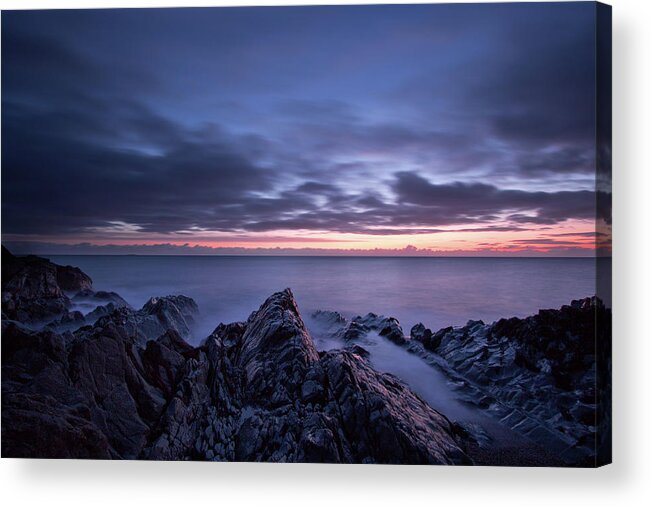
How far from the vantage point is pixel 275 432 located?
2.86 m

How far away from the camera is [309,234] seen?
10.3 ft

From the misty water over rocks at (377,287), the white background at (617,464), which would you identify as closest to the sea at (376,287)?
the misty water over rocks at (377,287)

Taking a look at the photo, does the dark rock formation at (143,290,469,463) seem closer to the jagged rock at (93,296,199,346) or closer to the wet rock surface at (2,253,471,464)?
the wet rock surface at (2,253,471,464)

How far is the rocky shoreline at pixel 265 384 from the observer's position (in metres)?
2.80

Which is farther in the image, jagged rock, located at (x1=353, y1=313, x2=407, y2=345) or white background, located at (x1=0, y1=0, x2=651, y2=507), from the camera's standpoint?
jagged rock, located at (x1=353, y1=313, x2=407, y2=345)

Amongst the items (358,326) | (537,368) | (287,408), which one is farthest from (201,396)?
(537,368)

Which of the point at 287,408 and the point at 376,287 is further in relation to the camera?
the point at 376,287

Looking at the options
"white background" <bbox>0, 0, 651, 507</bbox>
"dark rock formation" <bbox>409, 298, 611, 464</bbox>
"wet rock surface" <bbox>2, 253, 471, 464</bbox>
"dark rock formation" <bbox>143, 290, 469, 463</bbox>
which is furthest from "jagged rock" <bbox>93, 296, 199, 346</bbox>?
"dark rock formation" <bbox>409, 298, 611, 464</bbox>

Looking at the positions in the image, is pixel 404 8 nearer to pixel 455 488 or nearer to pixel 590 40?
pixel 590 40

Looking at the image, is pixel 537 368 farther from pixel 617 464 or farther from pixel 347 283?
pixel 347 283

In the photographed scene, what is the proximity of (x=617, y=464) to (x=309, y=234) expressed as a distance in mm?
2452

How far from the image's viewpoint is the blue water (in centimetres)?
296

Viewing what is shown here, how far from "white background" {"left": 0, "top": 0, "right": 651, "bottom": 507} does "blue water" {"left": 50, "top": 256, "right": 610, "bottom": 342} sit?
517 mm

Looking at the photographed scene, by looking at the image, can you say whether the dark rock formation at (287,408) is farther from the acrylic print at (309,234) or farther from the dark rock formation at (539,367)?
the dark rock formation at (539,367)
